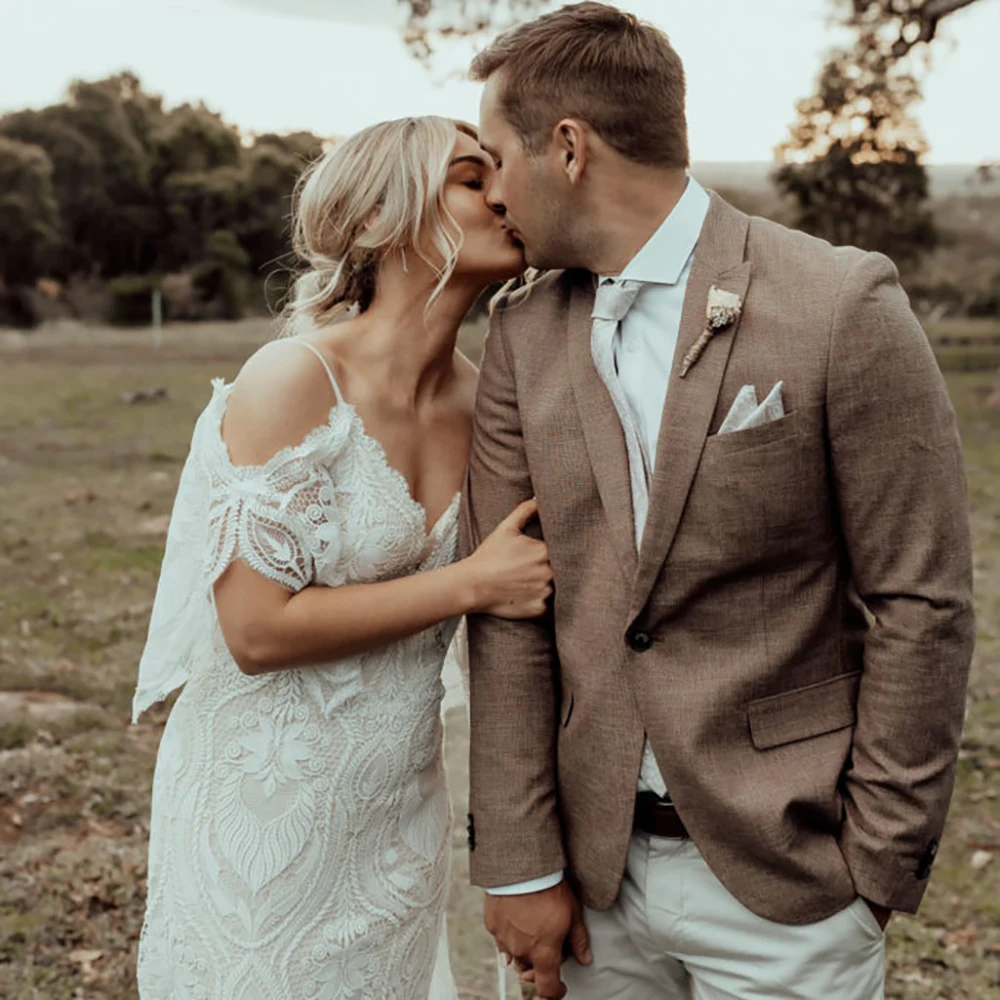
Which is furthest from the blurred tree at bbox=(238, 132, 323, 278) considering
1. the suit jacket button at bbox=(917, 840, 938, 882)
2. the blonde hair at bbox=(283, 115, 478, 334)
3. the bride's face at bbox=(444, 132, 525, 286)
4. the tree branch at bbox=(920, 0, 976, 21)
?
the suit jacket button at bbox=(917, 840, 938, 882)

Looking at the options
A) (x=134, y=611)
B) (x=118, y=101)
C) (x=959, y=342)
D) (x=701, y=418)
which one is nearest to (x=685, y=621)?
(x=701, y=418)

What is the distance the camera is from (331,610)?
2.22 metres

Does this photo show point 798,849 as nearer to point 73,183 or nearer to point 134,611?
point 134,611

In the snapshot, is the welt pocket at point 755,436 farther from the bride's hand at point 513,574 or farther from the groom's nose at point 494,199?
the groom's nose at point 494,199

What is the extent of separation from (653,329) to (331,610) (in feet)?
2.45

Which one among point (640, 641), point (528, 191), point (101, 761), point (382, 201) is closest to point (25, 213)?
point (101, 761)

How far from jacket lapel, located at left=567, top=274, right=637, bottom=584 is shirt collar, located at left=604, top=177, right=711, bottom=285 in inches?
5.5

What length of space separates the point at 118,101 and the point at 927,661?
900 inches

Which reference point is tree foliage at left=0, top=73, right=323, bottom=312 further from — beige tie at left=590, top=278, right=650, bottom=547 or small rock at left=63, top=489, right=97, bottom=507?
beige tie at left=590, top=278, right=650, bottom=547

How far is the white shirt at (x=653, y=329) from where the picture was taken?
6.67 feet

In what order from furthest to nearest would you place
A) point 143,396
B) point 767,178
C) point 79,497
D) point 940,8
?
point 767,178
point 143,396
point 79,497
point 940,8

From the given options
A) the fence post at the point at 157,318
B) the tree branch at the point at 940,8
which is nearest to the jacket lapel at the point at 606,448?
the tree branch at the point at 940,8

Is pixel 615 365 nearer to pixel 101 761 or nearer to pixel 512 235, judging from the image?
pixel 512 235

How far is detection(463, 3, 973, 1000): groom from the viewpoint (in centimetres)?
190
